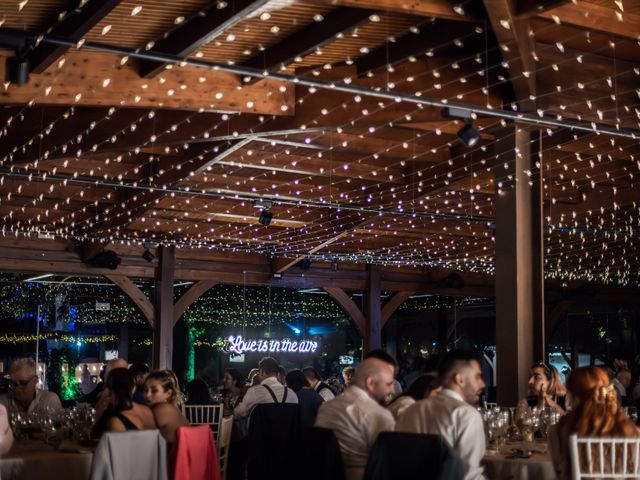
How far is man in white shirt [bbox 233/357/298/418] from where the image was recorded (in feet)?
28.0

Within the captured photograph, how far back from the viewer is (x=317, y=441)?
14.6ft

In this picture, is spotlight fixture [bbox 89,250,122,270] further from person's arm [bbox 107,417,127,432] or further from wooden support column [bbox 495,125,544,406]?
person's arm [bbox 107,417,127,432]

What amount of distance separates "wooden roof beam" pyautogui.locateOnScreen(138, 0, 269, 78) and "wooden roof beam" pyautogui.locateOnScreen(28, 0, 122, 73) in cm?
75

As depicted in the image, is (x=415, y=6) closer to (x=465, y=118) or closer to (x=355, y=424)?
(x=465, y=118)

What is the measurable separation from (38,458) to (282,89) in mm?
4280

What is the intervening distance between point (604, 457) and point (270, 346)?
49.0 feet

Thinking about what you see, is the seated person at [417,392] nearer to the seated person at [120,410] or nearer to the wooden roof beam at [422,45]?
the seated person at [120,410]

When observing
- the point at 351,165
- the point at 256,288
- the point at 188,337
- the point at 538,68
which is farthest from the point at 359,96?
the point at 188,337

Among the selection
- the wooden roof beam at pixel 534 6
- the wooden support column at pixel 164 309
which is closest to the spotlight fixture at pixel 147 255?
the wooden support column at pixel 164 309

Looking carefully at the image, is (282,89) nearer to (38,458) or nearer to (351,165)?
(351,165)

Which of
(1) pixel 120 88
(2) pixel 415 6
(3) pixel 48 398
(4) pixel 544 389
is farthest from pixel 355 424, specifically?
(1) pixel 120 88

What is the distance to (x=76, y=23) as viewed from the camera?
19.1ft

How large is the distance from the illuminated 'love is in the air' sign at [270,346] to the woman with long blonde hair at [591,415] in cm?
1422

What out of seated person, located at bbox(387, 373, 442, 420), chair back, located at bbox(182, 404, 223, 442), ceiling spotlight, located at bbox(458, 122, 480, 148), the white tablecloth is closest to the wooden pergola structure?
ceiling spotlight, located at bbox(458, 122, 480, 148)
